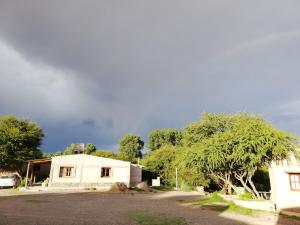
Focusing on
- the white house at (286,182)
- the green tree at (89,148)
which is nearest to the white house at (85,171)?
the white house at (286,182)

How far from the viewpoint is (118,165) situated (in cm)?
3525

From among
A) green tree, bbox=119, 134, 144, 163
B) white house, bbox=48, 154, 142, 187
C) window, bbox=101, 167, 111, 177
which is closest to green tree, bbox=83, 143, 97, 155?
green tree, bbox=119, 134, 144, 163

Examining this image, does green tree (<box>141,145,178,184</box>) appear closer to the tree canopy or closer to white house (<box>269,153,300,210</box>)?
the tree canopy

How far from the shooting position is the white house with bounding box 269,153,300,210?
17672 mm

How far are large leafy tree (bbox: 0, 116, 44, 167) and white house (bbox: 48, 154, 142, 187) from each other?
9.21m

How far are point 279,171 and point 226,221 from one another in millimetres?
8955

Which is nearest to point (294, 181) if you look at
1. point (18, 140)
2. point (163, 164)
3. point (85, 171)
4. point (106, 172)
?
point (106, 172)

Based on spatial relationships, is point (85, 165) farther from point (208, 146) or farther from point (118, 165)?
point (208, 146)

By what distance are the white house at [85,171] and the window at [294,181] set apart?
22469mm

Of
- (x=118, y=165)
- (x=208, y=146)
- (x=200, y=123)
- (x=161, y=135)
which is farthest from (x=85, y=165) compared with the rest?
(x=161, y=135)

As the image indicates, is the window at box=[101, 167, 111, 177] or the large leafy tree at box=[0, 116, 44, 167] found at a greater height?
the large leafy tree at box=[0, 116, 44, 167]

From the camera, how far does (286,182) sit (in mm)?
18141

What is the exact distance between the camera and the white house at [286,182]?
17672 mm

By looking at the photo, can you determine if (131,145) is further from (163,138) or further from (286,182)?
(286,182)
